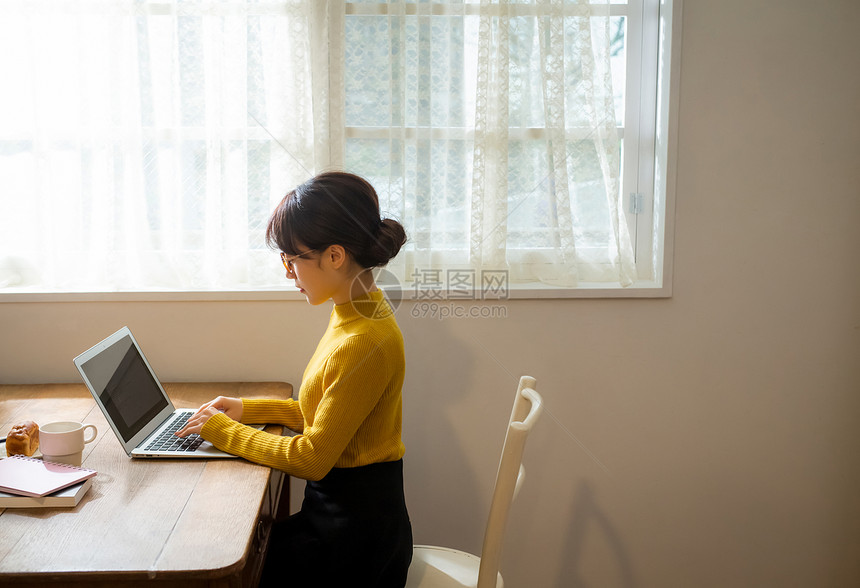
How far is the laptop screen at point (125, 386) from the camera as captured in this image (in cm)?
124

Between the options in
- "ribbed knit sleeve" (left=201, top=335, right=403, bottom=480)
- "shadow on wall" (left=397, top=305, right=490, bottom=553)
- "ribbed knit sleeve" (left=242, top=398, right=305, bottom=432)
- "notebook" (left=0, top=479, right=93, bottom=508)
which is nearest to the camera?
"notebook" (left=0, top=479, right=93, bottom=508)

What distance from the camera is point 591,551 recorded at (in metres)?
1.89

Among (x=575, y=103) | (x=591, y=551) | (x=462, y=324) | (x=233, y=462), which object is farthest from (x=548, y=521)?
(x=575, y=103)

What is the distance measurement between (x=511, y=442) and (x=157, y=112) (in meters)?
1.21

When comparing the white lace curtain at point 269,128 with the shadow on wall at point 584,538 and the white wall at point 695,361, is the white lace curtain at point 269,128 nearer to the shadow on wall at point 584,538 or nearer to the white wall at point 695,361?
the white wall at point 695,361

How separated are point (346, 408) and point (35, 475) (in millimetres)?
503

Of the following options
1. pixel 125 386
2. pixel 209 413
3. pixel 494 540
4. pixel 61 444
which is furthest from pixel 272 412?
pixel 494 540

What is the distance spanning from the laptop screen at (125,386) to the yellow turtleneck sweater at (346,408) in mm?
166

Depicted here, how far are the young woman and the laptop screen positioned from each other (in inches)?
5.3

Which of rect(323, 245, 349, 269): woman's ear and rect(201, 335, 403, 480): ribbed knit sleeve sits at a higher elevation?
rect(323, 245, 349, 269): woman's ear

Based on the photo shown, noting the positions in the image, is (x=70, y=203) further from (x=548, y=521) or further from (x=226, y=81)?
(x=548, y=521)

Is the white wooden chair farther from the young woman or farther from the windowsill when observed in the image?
the windowsill

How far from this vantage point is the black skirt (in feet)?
3.88

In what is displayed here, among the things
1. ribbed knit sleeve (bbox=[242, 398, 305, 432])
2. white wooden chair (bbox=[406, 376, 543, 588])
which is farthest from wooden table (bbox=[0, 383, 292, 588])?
white wooden chair (bbox=[406, 376, 543, 588])
